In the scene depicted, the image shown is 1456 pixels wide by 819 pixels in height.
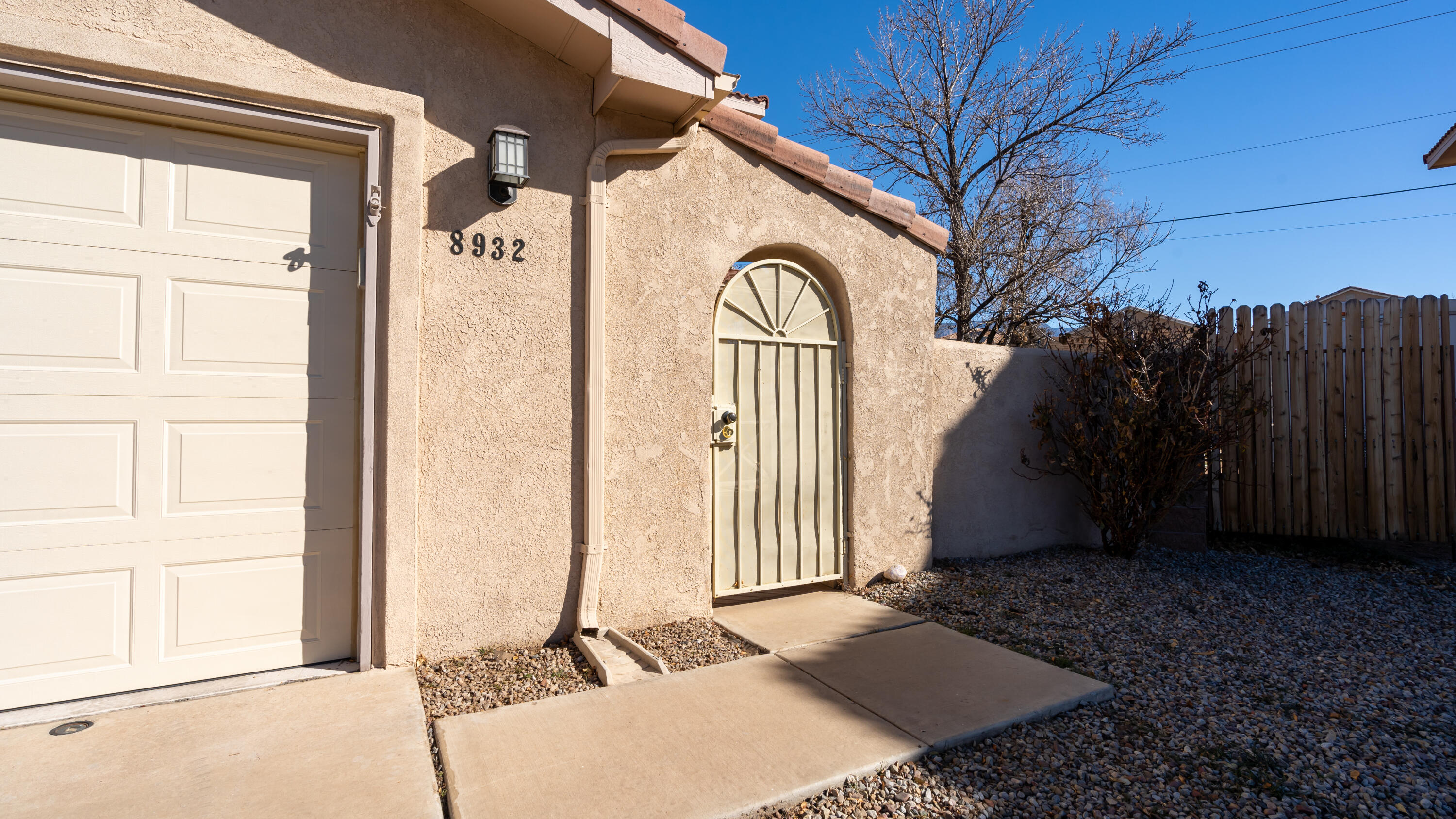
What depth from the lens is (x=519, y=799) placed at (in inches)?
92.7

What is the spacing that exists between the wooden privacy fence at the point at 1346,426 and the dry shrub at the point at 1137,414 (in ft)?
1.70

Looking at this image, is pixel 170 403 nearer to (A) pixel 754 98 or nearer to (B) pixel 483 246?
(B) pixel 483 246

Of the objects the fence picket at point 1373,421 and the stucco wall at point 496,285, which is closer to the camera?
the stucco wall at point 496,285

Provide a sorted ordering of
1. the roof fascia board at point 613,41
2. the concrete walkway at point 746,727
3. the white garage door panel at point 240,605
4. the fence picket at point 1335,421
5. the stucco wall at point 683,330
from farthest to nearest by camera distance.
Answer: the fence picket at point 1335,421 < the stucco wall at point 683,330 < the roof fascia board at point 613,41 < the white garage door panel at point 240,605 < the concrete walkway at point 746,727

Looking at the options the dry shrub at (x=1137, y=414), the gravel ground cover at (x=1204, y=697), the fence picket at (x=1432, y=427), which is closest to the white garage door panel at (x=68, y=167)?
the gravel ground cover at (x=1204, y=697)

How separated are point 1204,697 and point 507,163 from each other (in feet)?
14.3

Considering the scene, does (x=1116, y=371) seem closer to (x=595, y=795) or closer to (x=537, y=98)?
(x=537, y=98)

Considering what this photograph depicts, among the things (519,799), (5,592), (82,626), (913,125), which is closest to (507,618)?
(519,799)

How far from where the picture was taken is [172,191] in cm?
313

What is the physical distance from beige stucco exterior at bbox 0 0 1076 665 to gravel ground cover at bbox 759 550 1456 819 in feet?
6.33

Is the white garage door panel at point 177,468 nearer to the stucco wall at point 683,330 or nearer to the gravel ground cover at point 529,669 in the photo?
the gravel ground cover at point 529,669

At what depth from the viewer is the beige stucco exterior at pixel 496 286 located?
313 cm

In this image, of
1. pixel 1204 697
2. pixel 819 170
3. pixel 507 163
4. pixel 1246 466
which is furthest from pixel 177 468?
pixel 1246 466

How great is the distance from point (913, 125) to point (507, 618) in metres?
13.0
